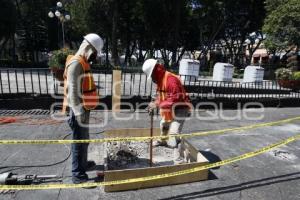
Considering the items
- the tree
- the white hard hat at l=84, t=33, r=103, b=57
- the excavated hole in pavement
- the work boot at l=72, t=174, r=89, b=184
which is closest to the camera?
the white hard hat at l=84, t=33, r=103, b=57

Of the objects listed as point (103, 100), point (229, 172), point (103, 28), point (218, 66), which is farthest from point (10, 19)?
point (229, 172)

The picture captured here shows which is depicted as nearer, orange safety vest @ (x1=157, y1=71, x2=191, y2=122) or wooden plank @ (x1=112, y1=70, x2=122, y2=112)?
orange safety vest @ (x1=157, y1=71, x2=191, y2=122)

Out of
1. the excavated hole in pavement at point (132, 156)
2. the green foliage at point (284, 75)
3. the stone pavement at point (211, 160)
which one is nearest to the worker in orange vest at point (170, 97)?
the excavated hole in pavement at point (132, 156)

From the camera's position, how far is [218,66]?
18.8 m

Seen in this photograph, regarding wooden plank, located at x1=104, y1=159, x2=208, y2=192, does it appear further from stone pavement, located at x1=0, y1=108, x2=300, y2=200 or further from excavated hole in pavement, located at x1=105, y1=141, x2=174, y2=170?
excavated hole in pavement, located at x1=105, y1=141, x2=174, y2=170

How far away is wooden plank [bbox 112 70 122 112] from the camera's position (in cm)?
836

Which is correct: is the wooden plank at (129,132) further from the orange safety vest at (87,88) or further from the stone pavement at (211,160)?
the orange safety vest at (87,88)

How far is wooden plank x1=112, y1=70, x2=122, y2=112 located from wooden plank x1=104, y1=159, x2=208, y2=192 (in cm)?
435

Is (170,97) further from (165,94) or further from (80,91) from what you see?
(80,91)

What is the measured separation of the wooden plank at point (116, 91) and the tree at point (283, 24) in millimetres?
16882

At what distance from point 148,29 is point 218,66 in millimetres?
15941

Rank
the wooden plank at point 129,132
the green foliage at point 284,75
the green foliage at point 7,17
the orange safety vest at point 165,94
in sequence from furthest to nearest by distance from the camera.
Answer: the green foliage at point 7,17
the green foliage at point 284,75
the wooden plank at point 129,132
the orange safety vest at point 165,94

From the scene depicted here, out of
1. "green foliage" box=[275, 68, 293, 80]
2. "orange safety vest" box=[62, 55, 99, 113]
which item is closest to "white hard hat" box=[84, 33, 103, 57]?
"orange safety vest" box=[62, 55, 99, 113]

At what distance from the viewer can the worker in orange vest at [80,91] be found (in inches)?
161
